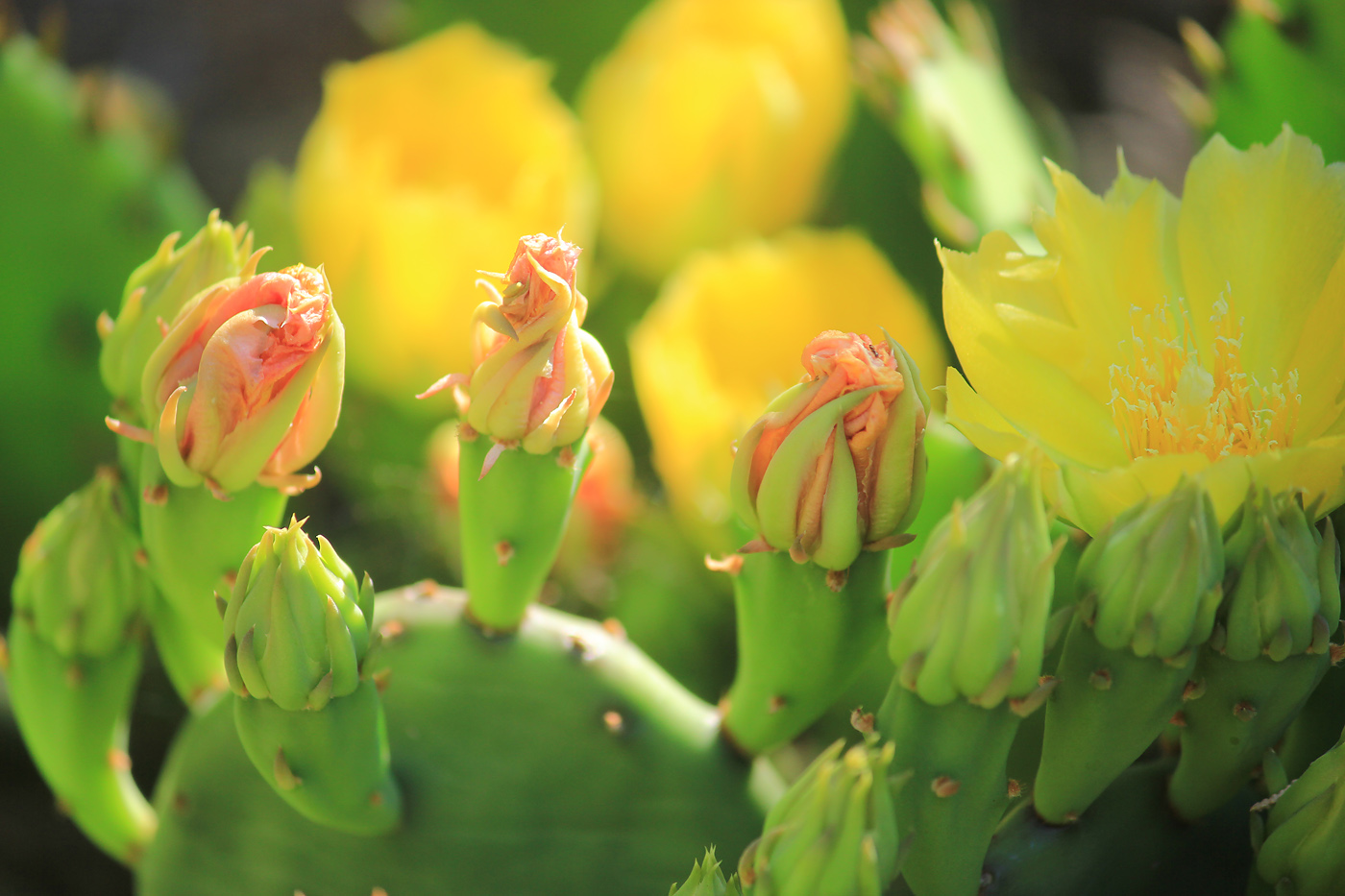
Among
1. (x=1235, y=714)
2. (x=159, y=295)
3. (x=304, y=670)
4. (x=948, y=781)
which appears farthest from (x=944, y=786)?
(x=159, y=295)

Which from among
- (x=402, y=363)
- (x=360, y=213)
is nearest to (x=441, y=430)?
(x=402, y=363)

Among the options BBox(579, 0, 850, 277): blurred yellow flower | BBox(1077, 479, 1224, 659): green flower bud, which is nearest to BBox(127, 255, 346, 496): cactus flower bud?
BBox(1077, 479, 1224, 659): green flower bud

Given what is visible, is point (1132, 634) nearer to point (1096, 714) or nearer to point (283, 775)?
point (1096, 714)

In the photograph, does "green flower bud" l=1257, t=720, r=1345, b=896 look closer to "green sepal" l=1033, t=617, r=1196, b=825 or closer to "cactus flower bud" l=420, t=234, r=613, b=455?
"green sepal" l=1033, t=617, r=1196, b=825

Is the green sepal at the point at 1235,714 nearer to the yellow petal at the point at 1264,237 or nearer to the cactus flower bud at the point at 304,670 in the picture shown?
the yellow petal at the point at 1264,237

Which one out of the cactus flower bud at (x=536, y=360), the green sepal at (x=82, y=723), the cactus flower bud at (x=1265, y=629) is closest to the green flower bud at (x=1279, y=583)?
the cactus flower bud at (x=1265, y=629)
